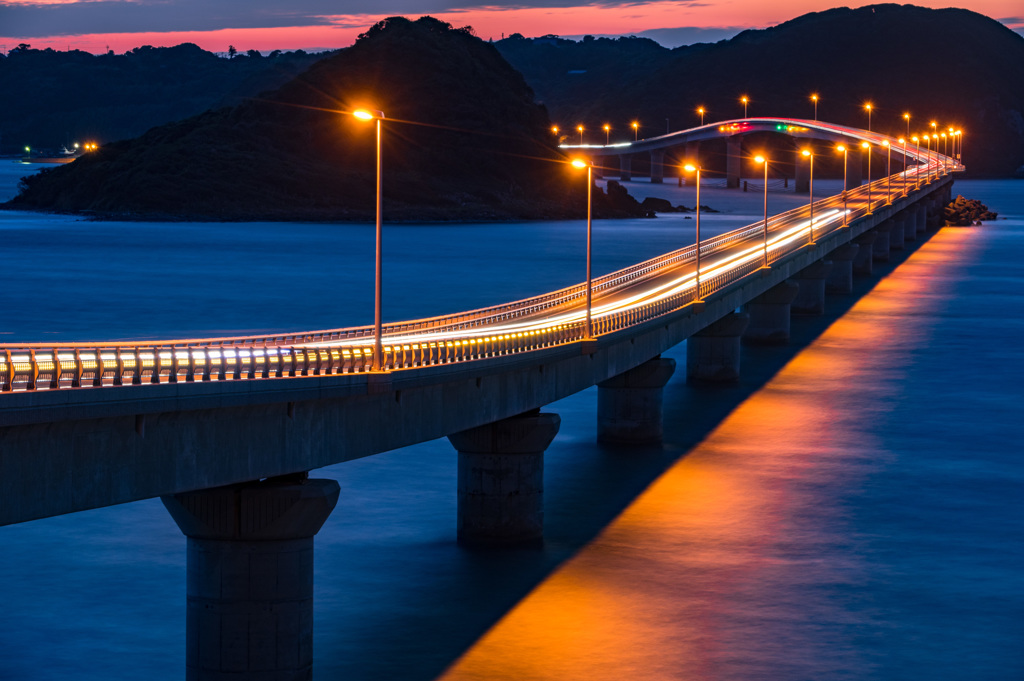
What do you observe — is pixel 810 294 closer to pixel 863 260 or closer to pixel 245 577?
pixel 863 260

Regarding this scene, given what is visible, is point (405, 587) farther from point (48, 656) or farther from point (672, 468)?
point (672, 468)

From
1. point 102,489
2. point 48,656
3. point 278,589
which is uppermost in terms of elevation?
point 102,489

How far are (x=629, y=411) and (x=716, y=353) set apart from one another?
22.7m

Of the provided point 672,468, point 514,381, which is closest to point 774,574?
point 514,381

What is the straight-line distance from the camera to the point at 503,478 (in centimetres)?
4428

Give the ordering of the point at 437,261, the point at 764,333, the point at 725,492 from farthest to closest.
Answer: the point at 437,261, the point at 764,333, the point at 725,492

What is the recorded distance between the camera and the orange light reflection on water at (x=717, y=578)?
123ft

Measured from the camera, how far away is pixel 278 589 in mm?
30984

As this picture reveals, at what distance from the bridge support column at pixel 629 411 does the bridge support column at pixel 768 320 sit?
142ft

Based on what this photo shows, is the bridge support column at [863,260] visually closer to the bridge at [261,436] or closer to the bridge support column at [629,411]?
the bridge support column at [629,411]

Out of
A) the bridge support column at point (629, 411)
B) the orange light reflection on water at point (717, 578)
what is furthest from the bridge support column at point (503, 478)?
the bridge support column at point (629, 411)

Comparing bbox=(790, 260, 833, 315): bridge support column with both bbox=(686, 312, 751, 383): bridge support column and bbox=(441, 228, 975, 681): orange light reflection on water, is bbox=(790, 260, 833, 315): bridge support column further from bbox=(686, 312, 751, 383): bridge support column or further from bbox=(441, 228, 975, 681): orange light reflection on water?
bbox=(441, 228, 975, 681): orange light reflection on water

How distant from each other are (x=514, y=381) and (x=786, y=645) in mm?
10398

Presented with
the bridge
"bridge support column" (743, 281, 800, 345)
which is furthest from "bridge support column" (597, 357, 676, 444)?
"bridge support column" (743, 281, 800, 345)
